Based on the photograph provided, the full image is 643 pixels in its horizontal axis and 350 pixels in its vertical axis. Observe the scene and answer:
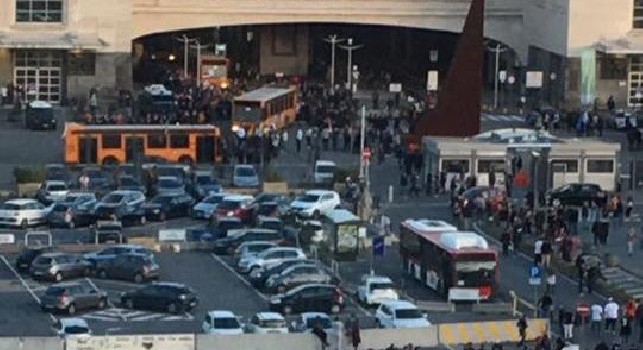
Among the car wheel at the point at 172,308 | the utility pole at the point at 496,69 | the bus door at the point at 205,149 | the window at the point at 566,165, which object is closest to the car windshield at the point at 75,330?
the car wheel at the point at 172,308

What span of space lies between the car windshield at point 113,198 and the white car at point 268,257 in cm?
563

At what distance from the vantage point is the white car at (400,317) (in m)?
42.3

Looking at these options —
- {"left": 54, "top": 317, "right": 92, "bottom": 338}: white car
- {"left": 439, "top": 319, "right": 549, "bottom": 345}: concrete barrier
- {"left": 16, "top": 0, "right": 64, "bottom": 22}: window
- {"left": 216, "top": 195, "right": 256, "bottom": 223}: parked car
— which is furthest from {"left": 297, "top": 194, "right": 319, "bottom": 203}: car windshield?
{"left": 16, "top": 0, "right": 64, "bottom": 22}: window

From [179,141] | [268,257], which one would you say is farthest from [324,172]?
[268,257]

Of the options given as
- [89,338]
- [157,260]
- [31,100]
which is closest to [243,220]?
[157,260]

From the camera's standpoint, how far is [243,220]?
51844 millimetres

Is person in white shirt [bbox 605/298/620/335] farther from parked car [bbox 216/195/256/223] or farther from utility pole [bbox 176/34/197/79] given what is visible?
utility pole [bbox 176/34/197/79]

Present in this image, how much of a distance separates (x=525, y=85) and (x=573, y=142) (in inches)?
564

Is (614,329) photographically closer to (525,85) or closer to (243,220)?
(243,220)

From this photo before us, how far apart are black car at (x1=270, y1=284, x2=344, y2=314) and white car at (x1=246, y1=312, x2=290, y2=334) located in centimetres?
188

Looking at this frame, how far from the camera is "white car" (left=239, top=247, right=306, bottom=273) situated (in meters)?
47.2

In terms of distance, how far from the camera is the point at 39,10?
69875mm

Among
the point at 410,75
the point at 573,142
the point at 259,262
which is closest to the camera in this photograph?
the point at 259,262

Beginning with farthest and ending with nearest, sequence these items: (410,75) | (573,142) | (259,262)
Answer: (410,75)
(573,142)
(259,262)
